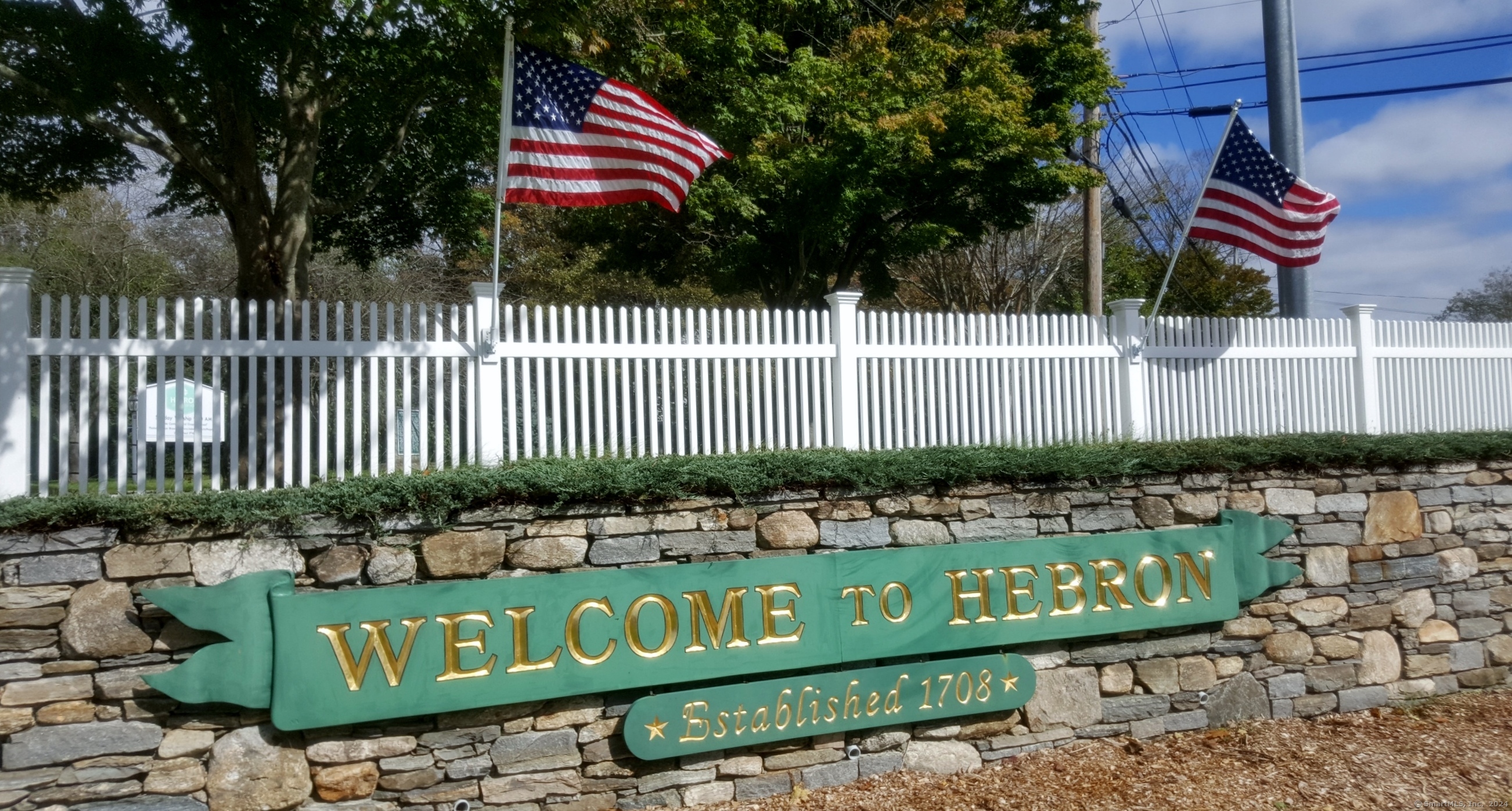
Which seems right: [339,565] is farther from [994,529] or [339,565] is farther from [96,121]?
[96,121]

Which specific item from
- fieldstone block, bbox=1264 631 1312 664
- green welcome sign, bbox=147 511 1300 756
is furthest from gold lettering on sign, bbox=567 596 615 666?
fieldstone block, bbox=1264 631 1312 664

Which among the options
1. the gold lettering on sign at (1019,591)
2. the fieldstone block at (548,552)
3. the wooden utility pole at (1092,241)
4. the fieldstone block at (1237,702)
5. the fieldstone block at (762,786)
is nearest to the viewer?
the fieldstone block at (548,552)

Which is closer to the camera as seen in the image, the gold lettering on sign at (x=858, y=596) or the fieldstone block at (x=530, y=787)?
the fieldstone block at (x=530, y=787)

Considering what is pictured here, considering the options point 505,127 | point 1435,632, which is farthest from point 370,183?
point 1435,632

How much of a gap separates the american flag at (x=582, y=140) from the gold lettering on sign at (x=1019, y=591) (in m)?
2.80

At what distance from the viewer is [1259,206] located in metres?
7.10

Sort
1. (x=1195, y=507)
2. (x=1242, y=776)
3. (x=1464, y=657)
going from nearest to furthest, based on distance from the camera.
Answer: (x=1242, y=776), (x=1195, y=507), (x=1464, y=657)

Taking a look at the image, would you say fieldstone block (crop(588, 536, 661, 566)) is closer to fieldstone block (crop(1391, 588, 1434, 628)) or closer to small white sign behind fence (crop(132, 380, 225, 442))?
small white sign behind fence (crop(132, 380, 225, 442))

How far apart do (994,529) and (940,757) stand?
1.22 meters

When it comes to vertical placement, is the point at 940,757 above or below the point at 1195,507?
below

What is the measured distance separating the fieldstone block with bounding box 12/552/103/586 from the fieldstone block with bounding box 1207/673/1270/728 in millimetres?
5622

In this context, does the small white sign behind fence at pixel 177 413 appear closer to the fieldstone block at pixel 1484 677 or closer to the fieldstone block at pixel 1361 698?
the fieldstone block at pixel 1361 698

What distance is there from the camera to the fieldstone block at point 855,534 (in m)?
5.09

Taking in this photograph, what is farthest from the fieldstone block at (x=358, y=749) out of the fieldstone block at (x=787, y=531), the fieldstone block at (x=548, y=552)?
the fieldstone block at (x=787, y=531)
